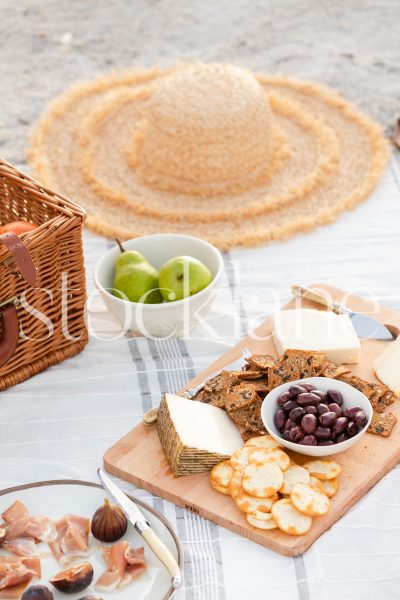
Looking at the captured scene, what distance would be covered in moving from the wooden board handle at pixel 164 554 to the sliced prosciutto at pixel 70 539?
84mm

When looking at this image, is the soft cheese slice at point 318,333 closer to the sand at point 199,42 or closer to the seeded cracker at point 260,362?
the seeded cracker at point 260,362

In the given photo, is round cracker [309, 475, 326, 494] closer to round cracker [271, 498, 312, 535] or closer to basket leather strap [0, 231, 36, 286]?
round cracker [271, 498, 312, 535]

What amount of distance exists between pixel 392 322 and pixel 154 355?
429 millimetres

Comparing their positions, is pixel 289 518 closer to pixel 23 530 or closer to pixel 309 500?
pixel 309 500

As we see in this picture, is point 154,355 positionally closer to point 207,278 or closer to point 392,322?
point 207,278

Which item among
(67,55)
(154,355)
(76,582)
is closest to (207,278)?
(154,355)

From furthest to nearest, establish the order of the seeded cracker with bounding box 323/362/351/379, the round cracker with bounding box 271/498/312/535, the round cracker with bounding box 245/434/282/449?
the seeded cracker with bounding box 323/362/351/379 → the round cracker with bounding box 245/434/282/449 → the round cracker with bounding box 271/498/312/535

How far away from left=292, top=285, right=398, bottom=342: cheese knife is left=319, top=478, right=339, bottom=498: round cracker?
367 mm

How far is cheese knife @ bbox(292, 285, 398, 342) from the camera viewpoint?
5.02ft

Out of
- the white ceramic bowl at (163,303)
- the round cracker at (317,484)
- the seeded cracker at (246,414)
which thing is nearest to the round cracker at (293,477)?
the round cracker at (317,484)

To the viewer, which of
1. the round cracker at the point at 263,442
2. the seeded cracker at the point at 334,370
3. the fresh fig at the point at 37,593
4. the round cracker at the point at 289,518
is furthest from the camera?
the seeded cracker at the point at 334,370

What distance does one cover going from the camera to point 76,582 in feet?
3.56

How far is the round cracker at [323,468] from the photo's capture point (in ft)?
4.03

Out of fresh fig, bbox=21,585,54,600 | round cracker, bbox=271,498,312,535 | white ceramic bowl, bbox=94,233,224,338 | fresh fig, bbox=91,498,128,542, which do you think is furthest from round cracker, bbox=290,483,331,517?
white ceramic bowl, bbox=94,233,224,338
